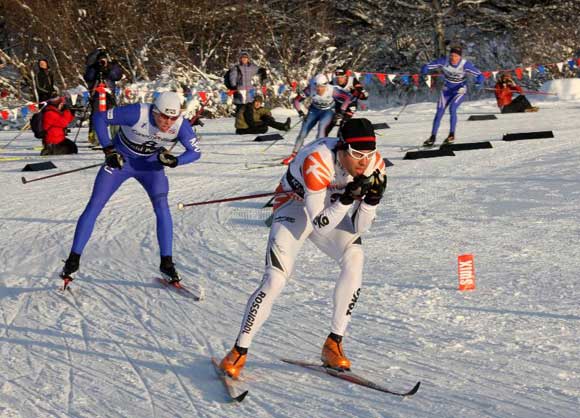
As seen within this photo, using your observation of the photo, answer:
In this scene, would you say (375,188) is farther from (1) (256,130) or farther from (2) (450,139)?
(1) (256,130)

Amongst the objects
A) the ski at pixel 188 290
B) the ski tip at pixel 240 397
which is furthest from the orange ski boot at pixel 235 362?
the ski at pixel 188 290

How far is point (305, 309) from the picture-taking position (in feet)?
21.7

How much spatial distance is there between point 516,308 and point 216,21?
2102 cm

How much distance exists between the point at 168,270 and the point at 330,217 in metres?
2.84

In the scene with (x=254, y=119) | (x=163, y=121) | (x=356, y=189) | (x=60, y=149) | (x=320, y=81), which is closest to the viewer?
(x=356, y=189)

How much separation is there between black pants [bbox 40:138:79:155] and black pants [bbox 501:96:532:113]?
8.87 metres

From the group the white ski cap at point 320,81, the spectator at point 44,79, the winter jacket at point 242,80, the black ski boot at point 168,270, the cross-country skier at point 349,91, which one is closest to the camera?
the black ski boot at point 168,270

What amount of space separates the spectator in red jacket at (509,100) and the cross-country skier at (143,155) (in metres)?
13.0

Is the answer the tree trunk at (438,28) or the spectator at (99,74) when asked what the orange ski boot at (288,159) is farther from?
the tree trunk at (438,28)

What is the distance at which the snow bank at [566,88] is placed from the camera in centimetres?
2081

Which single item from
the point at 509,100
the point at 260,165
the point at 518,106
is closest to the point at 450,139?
the point at 260,165

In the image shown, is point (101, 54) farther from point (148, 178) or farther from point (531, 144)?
point (148, 178)

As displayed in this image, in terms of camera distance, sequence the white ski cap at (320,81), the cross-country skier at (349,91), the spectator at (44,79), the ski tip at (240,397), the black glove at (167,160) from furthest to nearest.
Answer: the spectator at (44,79)
the white ski cap at (320,81)
the cross-country skier at (349,91)
the black glove at (167,160)
the ski tip at (240,397)

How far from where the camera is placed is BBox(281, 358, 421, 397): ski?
190 inches
